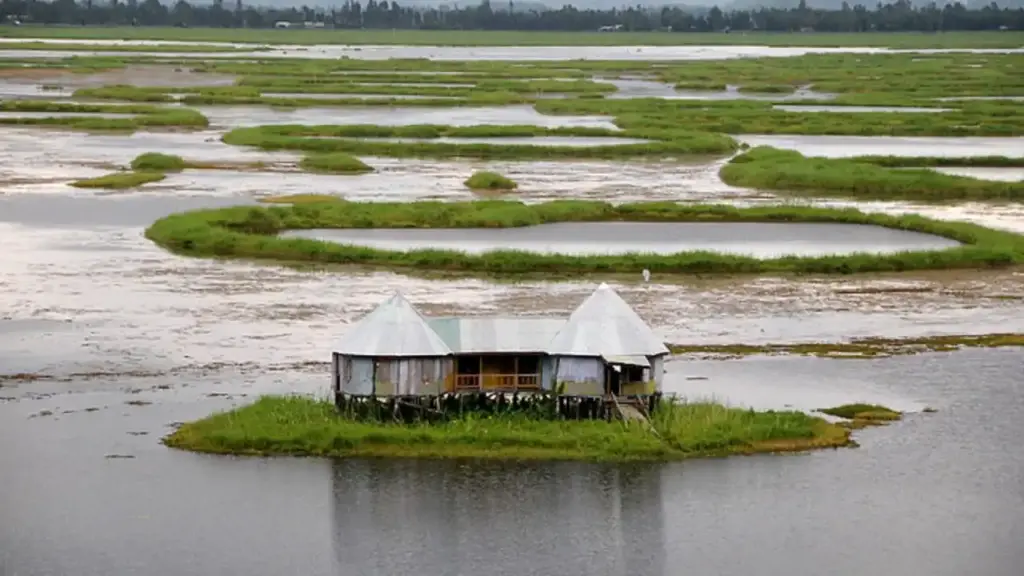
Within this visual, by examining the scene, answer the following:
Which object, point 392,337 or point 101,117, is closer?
point 392,337

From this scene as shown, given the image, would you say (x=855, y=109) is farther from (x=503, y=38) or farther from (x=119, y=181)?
(x=503, y=38)

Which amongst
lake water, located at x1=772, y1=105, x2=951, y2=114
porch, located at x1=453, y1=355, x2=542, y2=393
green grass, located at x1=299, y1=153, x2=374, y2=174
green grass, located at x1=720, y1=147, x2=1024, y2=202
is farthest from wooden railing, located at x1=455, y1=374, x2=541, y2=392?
lake water, located at x1=772, y1=105, x2=951, y2=114

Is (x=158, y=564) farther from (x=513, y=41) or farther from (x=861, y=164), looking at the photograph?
(x=513, y=41)

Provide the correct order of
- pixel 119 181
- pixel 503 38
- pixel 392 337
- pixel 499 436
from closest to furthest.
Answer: pixel 499 436
pixel 392 337
pixel 119 181
pixel 503 38

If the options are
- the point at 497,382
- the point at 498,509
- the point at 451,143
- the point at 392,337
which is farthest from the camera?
the point at 451,143

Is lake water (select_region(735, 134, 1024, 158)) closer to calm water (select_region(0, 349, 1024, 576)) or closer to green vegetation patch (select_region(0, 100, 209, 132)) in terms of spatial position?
green vegetation patch (select_region(0, 100, 209, 132))

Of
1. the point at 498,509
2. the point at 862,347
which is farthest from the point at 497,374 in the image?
the point at 862,347

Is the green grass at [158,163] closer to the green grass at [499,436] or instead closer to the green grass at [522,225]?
the green grass at [522,225]

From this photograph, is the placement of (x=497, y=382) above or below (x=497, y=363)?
below
